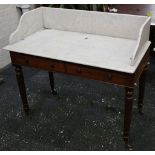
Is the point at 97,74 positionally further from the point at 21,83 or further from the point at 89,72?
the point at 21,83

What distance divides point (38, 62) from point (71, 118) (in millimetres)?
690

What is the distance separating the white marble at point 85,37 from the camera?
1.70 meters

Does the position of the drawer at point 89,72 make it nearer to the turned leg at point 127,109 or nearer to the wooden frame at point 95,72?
the wooden frame at point 95,72

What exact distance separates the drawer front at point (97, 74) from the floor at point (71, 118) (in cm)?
62

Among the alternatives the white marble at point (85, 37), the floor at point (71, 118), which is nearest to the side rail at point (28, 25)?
the white marble at point (85, 37)

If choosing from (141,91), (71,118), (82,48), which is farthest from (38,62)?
(141,91)

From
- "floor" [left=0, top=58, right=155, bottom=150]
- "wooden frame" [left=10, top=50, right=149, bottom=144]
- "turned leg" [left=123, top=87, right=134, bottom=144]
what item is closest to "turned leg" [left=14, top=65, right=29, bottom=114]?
"wooden frame" [left=10, top=50, right=149, bottom=144]

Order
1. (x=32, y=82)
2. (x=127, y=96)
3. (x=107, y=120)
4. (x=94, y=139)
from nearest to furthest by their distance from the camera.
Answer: (x=127, y=96)
(x=94, y=139)
(x=107, y=120)
(x=32, y=82)

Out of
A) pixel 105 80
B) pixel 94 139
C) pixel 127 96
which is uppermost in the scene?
pixel 105 80

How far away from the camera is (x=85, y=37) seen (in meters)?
2.08

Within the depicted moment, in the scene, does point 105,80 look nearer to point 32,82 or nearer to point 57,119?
point 57,119
